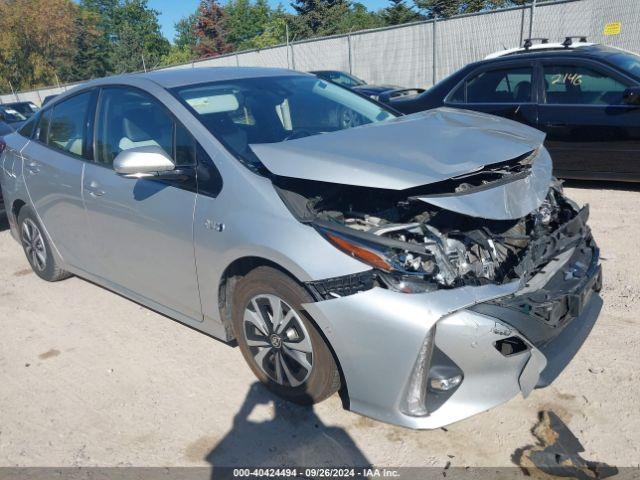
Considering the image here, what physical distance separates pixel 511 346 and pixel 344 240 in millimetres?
848

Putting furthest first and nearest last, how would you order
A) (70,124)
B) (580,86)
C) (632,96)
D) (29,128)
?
(580,86) → (632,96) → (29,128) → (70,124)

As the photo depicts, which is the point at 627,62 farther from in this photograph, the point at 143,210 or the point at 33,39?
the point at 33,39

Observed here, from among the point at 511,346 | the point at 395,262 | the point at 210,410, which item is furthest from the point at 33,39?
the point at 511,346

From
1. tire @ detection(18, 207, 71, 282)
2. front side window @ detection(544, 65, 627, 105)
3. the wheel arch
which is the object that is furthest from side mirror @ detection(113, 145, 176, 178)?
front side window @ detection(544, 65, 627, 105)

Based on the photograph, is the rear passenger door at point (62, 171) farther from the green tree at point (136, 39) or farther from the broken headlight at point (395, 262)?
the green tree at point (136, 39)

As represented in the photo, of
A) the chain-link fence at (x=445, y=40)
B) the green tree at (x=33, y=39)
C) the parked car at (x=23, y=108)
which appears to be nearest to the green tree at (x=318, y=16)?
the green tree at (x=33, y=39)

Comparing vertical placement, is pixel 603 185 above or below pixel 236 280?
below

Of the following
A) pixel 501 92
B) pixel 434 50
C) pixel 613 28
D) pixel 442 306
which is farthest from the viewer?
pixel 434 50

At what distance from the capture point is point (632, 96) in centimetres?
541

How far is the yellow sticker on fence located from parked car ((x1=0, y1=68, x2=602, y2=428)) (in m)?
12.4

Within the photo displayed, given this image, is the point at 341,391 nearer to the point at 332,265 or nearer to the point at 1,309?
the point at 332,265

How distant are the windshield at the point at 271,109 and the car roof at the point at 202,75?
0.08 meters

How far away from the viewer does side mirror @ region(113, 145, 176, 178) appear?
9.31 feet

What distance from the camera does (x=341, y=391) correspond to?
2611 mm
